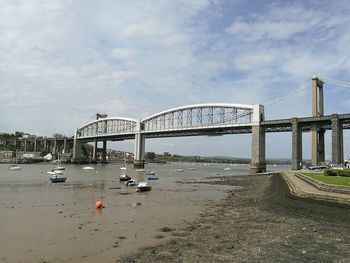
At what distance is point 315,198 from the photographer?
26.6 meters

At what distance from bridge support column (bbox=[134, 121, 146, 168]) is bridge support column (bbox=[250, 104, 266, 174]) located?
67.1 meters

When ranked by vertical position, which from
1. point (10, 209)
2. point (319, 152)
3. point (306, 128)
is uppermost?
Result: point (306, 128)

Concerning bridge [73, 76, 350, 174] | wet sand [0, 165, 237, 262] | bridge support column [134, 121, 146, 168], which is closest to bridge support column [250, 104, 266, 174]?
bridge [73, 76, 350, 174]

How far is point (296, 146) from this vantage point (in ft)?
317

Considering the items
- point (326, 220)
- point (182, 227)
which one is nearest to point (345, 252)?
point (326, 220)

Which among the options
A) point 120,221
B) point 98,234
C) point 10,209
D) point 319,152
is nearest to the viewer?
point 98,234

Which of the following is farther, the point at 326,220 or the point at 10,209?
the point at 10,209

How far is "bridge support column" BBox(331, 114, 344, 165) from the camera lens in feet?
288

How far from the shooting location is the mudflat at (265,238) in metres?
13.6

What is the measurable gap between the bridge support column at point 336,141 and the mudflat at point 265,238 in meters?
69.3

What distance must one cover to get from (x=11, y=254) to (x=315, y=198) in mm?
20822

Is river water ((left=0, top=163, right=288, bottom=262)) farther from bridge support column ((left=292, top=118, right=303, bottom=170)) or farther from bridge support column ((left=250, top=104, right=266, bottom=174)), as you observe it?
bridge support column ((left=250, top=104, right=266, bottom=174))

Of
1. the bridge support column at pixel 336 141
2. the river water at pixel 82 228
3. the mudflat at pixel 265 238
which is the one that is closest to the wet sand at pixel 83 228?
the river water at pixel 82 228

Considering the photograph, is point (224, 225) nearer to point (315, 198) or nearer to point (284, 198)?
point (315, 198)
